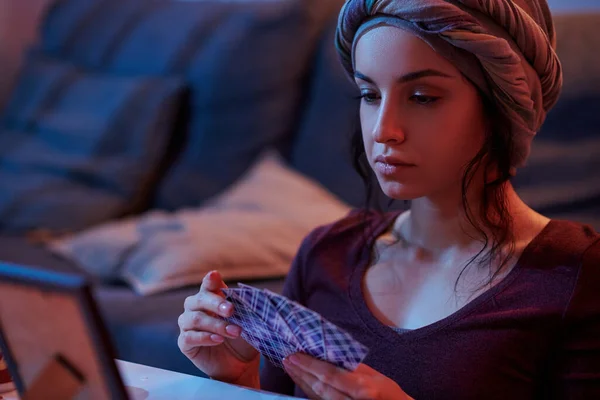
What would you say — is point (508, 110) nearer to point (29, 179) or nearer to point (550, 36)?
point (550, 36)

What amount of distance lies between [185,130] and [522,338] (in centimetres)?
174

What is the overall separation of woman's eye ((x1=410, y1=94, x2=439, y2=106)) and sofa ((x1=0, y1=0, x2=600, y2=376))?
818mm

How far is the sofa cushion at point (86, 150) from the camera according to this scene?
226cm

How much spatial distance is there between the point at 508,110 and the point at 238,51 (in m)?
1.51

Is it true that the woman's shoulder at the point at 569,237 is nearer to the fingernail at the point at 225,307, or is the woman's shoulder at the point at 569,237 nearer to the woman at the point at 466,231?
the woman at the point at 466,231

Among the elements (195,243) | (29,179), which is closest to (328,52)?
(195,243)

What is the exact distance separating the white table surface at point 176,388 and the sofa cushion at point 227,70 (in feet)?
4.63

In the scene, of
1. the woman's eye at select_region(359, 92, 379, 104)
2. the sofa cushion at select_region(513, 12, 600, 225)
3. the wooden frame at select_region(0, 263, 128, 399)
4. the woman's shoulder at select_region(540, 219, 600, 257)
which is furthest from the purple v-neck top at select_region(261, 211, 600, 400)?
the sofa cushion at select_region(513, 12, 600, 225)

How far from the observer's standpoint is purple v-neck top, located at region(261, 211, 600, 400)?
840mm

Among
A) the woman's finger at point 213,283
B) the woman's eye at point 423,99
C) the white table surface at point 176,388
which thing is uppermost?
the woman's eye at point 423,99

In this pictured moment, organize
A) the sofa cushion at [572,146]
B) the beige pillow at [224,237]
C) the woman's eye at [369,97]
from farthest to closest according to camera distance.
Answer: the beige pillow at [224,237], the sofa cushion at [572,146], the woman's eye at [369,97]

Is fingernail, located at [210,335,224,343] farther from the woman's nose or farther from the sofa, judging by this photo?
the sofa

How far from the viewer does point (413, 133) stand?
87cm

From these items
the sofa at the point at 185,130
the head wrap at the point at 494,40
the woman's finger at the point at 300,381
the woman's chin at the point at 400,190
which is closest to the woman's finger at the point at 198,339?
the woman's finger at the point at 300,381
